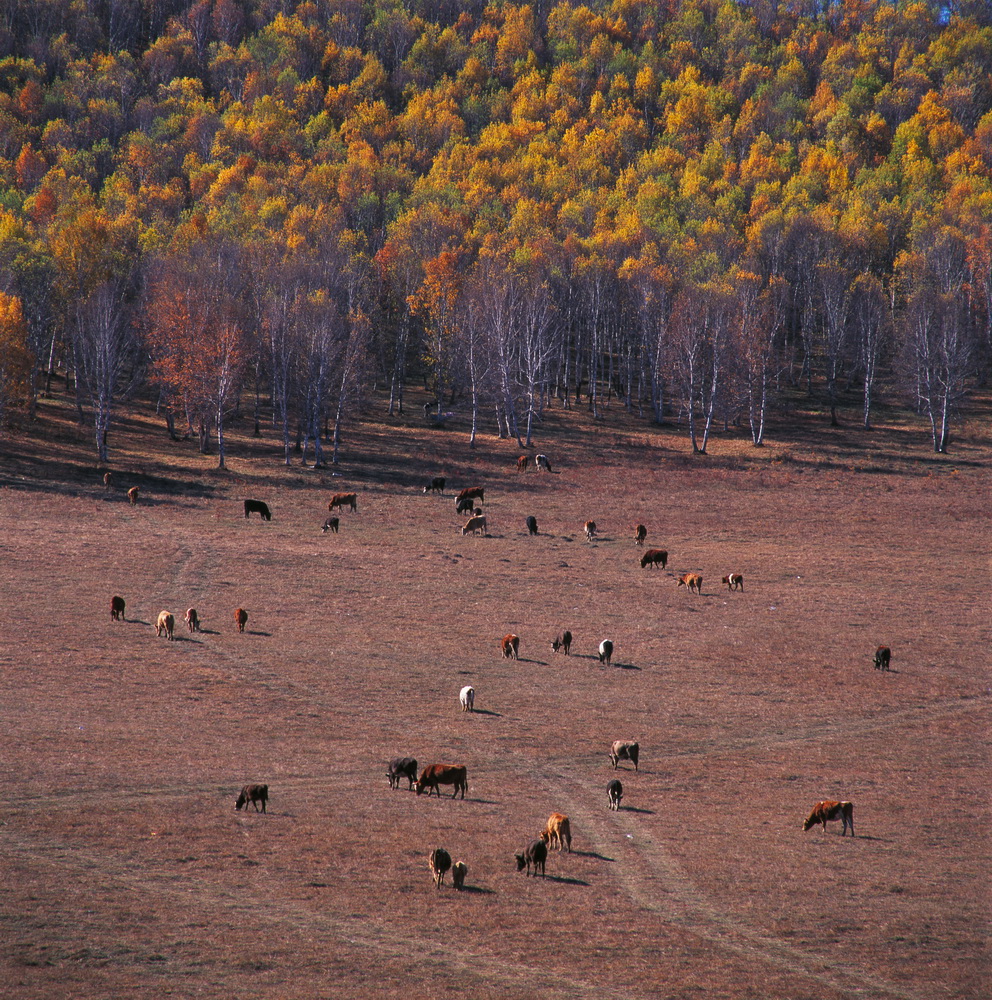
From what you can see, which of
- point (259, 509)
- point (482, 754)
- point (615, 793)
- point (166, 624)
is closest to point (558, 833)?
point (615, 793)

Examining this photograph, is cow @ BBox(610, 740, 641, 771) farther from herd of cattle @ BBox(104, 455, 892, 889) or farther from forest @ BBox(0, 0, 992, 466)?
forest @ BBox(0, 0, 992, 466)

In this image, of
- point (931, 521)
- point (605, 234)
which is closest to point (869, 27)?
point (605, 234)

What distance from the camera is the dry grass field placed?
14.2 meters

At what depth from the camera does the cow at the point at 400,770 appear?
20625mm

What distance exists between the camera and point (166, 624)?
29.8 metres

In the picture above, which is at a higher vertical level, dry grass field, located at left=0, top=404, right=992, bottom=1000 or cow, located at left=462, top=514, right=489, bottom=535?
cow, located at left=462, top=514, right=489, bottom=535

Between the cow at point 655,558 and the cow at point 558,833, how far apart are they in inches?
987

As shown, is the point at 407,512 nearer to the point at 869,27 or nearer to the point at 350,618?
the point at 350,618

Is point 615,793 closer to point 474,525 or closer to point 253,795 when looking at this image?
point 253,795

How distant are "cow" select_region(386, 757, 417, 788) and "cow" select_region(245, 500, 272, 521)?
30.3 m

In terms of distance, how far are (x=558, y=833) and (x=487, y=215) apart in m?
108

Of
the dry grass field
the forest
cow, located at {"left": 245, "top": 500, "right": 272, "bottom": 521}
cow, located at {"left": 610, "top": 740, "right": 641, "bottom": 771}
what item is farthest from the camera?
the forest

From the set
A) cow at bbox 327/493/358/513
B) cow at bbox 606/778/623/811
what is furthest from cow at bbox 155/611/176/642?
cow at bbox 327/493/358/513

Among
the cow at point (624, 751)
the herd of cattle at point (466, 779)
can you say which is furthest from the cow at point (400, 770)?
the cow at point (624, 751)
